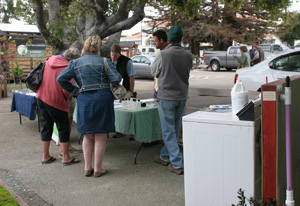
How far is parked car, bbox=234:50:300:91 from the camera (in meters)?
7.61

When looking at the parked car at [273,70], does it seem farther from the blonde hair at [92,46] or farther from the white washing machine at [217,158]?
the white washing machine at [217,158]

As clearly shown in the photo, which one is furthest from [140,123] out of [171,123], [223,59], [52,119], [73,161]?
[223,59]

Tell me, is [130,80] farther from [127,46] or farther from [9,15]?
[9,15]

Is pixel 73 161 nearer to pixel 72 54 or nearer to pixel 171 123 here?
pixel 72 54

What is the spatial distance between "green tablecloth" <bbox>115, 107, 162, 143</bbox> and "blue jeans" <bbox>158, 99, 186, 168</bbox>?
48 cm

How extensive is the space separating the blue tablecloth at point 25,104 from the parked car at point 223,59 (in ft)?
63.6

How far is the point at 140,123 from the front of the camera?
5.15 m

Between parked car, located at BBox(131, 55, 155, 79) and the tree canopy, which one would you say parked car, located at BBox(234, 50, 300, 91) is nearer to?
the tree canopy

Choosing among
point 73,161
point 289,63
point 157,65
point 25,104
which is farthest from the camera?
point 289,63

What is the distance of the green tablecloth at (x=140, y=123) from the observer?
16.8ft

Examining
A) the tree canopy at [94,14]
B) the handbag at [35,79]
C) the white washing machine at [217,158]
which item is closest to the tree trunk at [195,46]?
the tree canopy at [94,14]

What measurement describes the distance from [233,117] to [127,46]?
26.8m

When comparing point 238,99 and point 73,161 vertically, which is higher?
point 238,99

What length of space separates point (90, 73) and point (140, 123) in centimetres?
114
